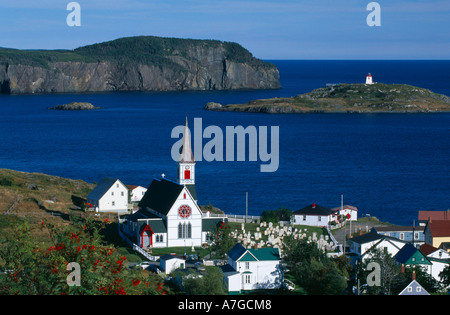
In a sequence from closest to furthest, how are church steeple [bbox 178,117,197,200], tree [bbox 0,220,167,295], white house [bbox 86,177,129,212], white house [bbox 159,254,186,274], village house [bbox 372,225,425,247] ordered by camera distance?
1. tree [bbox 0,220,167,295]
2. white house [bbox 159,254,186,274]
3. village house [bbox 372,225,425,247]
4. church steeple [bbox 178,117,197,200]
5. white house [bbox 86,177,129,212]

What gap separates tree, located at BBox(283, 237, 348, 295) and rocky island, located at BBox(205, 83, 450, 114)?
124 metres

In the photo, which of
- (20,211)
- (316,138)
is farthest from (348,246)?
(316,138)

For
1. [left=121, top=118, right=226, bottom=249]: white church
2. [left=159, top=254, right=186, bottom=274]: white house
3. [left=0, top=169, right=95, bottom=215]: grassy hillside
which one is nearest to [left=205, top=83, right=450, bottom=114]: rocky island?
[left=0, top=169, right=95, bottom=215]: grassy hillside

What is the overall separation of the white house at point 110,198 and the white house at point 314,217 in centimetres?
1119

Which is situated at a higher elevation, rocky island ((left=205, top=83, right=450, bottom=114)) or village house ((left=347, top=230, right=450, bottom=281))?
rocky island ((left=205, top=83, right=450, bottom=114))

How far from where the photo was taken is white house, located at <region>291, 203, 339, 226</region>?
150ft

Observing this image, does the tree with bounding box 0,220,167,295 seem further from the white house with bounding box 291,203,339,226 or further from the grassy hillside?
the white house with bounding box 291,203,339,226

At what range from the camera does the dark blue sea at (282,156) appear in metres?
64.1

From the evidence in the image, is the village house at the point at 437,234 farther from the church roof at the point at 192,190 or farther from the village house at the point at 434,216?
the church roof at the point at 192,190

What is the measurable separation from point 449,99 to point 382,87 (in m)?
15.3

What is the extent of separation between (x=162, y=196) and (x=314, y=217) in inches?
407

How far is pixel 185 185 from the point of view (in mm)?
41469

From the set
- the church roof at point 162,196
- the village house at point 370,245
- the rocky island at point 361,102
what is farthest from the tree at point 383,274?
the rocky island at point 361,102

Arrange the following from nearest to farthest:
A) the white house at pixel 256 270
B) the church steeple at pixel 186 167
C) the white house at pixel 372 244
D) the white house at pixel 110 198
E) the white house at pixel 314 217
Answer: the white house at pixel 256 270 < the white house at pixel 372 244 < the church steeple at pixel 186 167 < the white house at pixel 314 217 < the white house at pixel 110 198
